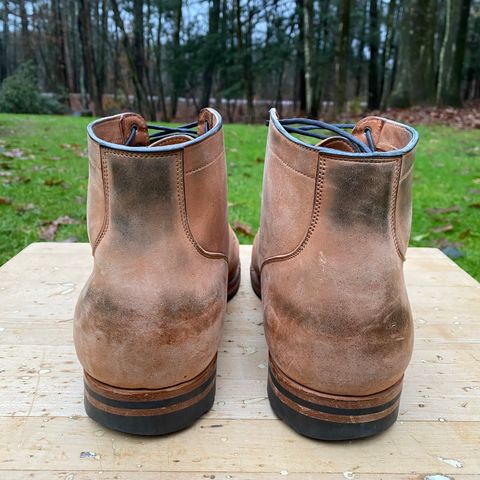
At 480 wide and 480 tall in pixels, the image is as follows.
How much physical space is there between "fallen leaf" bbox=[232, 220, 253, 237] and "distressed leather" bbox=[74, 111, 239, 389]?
1.46m

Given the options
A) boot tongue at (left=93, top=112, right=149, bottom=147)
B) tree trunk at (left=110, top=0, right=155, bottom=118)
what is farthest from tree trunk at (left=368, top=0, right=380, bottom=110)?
boot tongue at (left=93, top=112, right=149, bottom=147)

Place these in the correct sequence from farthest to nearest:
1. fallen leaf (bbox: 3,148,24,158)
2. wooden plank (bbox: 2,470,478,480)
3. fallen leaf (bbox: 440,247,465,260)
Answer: fallen leaf (bbox: 3,148,24,158)
fallen leaf (bbox: 440,247,465,260)
wooden plank (bbox: 2,470,478,480)

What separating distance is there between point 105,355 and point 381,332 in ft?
1.17

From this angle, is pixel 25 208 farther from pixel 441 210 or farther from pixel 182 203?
pixel 441 210

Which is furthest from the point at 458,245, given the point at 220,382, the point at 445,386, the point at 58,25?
the point at 58,25

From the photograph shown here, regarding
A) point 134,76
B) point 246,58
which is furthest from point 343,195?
point 246,58

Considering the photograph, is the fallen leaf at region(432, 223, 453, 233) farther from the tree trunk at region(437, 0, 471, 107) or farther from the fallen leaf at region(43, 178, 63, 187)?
the tree trunk at region(437, 0, 471, 107)

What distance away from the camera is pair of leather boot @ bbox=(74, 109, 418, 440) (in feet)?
2.03

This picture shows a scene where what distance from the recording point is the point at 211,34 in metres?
9.63

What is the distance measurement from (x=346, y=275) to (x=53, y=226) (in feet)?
5.74

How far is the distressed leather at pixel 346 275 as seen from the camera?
618mm

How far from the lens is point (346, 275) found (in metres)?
0.63

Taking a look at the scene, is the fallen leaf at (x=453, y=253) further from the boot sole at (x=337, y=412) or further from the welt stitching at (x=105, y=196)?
the welt stitching at (x=105, y=196)

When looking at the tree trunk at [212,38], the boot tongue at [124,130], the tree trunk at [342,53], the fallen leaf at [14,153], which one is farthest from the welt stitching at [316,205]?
the tree trunk at [212,38]
